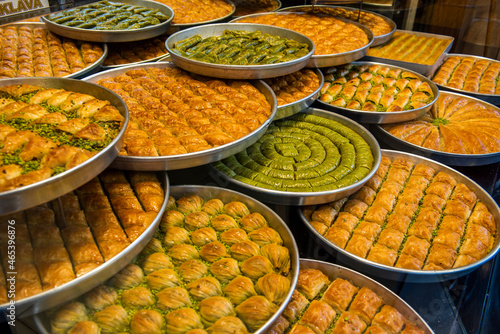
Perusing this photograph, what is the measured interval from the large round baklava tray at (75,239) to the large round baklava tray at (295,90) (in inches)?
60.4

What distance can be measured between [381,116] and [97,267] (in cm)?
329

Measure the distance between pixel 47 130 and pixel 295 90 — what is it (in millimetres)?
2554

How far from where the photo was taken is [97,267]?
6.29 ft

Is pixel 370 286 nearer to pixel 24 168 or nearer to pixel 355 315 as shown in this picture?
pixel 355 315

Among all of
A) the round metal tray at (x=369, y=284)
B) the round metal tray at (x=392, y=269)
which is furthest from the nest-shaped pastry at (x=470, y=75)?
the round metal tray at (x=369, y=284)

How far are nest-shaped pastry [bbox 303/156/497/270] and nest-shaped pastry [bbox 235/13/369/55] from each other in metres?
1.75

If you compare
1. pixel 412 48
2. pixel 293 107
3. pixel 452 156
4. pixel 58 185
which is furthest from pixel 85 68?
pixel 412 48

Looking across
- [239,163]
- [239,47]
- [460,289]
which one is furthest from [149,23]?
[460,289]

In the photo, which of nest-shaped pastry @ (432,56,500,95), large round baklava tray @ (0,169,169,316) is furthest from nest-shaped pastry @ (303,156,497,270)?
nest-shaped pastry @ (432,56,500,95)

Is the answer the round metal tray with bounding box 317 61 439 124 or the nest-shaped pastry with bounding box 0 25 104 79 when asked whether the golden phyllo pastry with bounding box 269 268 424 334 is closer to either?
the round metal tray with bounding box 317 61 439 124

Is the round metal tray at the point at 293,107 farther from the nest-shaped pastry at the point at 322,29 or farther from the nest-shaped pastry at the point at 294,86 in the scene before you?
the nest-shaped pastry at the point at 322,29

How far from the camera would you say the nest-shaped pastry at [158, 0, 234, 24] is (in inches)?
200

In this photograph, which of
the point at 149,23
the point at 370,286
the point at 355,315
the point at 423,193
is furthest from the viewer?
the point at 149,23

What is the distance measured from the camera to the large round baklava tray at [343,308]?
7.49ft
